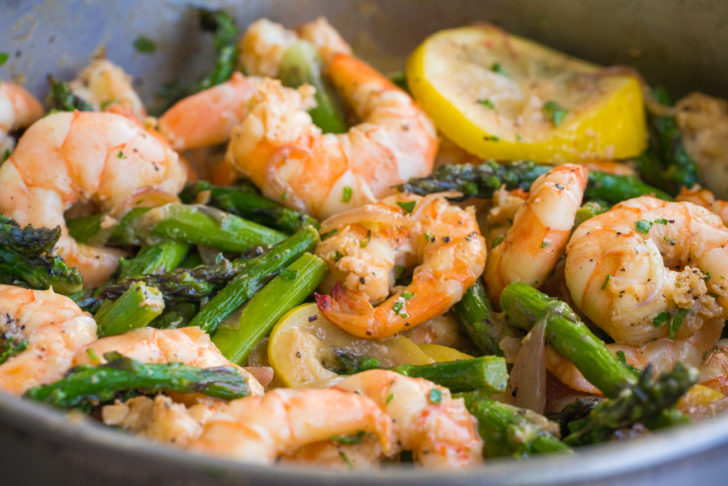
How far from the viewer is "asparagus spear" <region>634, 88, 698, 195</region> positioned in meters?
4.17

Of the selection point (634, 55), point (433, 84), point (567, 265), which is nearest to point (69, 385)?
point (567, 265)

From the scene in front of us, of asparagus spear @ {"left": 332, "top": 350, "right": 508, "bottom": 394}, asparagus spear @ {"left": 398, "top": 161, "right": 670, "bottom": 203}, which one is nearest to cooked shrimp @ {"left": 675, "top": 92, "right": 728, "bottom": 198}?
asparagus spear @ {"left": 398, "top": 161, "right": 670, "bottom": 203}

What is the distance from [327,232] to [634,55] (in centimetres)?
274

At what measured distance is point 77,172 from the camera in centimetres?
314

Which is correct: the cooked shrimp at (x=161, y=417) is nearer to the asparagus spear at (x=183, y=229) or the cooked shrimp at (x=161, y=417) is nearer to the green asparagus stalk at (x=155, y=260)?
the green asparagus stalk at (x=155, y=260)

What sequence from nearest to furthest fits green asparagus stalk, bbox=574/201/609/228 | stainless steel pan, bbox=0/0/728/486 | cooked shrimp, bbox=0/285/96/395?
stainless steel pan, bbox=0/0/728/486
cooked shrimp, bbox=0/285/96/395
green asparagus stalk, bbox=574/201/609/228

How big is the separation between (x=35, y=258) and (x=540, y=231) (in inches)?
82.9

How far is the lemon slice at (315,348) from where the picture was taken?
2.81m

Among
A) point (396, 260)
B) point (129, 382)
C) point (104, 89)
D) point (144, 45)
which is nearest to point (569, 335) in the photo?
point (396, 260)

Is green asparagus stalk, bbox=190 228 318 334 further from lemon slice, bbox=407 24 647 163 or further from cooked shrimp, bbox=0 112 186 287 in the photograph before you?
lemon slice, bbox=407 24 647 163

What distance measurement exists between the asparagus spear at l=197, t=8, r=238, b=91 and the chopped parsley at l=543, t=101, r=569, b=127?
1884mm

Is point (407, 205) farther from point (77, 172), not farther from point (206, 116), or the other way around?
point (77, 172)

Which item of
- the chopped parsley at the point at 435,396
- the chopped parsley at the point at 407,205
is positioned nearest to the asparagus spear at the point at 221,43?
the chopped parsley at the point at 407,205

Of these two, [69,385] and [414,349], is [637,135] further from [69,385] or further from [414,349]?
[69,385]
